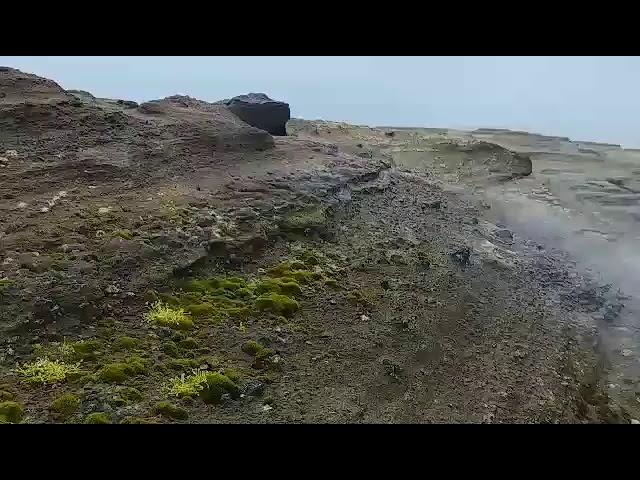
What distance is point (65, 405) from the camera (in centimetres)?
804

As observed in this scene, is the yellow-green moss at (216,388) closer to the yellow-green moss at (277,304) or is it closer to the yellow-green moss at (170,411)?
the yellow-green moss at (170,411)

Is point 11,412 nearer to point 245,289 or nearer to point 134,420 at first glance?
point 134,420

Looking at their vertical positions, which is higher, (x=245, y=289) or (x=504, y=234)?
(x=245, y=289)

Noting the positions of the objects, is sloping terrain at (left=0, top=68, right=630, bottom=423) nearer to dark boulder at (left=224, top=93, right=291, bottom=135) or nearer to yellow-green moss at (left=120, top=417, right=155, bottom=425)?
yellow-green moss at (left=120, top=417, right=155, bottom=425)

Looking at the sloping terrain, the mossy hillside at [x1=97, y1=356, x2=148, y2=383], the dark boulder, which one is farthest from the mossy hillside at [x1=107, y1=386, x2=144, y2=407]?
the dark boulder

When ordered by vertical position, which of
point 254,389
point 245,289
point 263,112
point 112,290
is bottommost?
point 254,389

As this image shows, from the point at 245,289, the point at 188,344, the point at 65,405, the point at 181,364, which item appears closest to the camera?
the point at 65,405

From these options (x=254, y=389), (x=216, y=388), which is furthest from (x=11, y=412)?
(x=254, y=389)

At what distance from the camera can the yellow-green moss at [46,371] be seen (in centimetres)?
852

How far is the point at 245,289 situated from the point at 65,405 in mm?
4444

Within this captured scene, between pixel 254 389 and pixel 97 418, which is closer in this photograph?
pixel 97 418
